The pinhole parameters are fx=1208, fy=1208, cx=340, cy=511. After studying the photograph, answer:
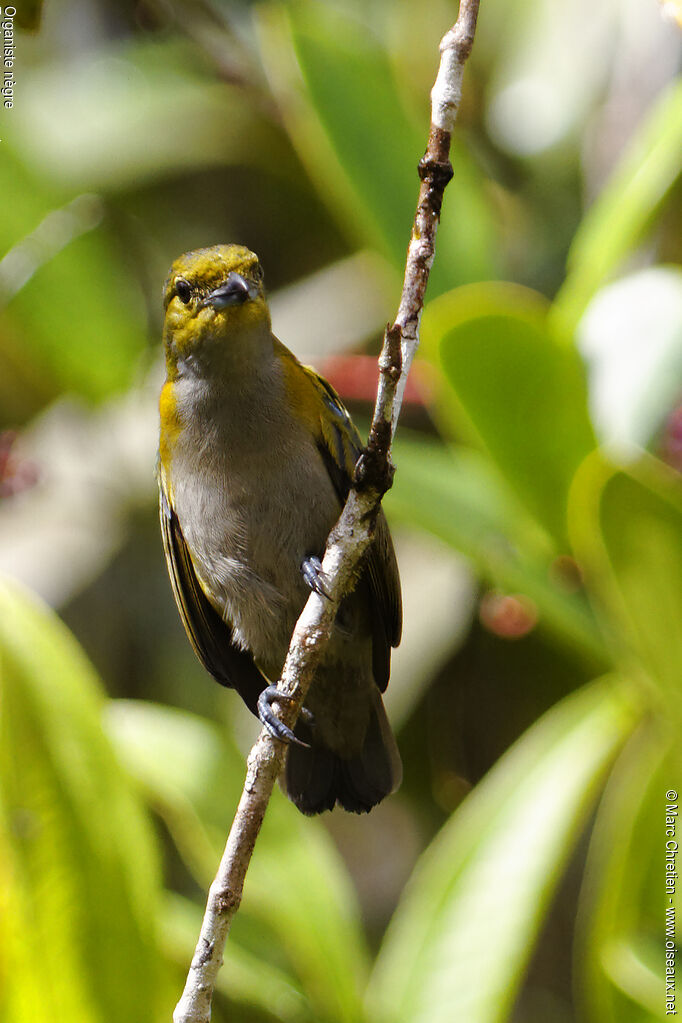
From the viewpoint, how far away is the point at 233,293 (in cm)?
226

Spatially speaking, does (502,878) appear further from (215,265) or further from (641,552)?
(215,265)

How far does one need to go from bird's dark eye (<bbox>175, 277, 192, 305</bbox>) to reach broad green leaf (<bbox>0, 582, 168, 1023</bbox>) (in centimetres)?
67

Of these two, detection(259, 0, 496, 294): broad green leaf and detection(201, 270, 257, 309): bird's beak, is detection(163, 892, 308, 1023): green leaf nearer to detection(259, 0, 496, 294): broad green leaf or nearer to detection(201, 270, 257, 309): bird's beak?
detection(201, 270, 257, 309): bird's beak

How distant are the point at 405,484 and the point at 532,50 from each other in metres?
1.94

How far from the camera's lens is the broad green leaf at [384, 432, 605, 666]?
2518 mm

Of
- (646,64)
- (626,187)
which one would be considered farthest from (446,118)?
(646,64)

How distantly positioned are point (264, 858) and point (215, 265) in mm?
1262

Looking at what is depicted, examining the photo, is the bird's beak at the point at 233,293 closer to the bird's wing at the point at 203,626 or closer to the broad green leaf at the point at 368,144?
the bird's wing at the point at 203,626

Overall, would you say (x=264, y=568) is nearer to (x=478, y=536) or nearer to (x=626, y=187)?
(x=478, y=536)

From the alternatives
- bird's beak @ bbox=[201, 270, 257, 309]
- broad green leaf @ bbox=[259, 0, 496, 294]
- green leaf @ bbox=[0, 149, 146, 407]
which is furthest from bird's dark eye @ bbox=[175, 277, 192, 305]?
green leaf @ bbox=[0, 149, 146, 407]

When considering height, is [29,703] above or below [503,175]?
below

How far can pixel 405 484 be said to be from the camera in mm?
2533

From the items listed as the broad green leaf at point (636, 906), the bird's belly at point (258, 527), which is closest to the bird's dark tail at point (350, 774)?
the bird's belly at point (258, 527)

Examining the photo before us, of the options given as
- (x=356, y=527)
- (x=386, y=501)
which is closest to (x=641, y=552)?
(x=386, y=501)
